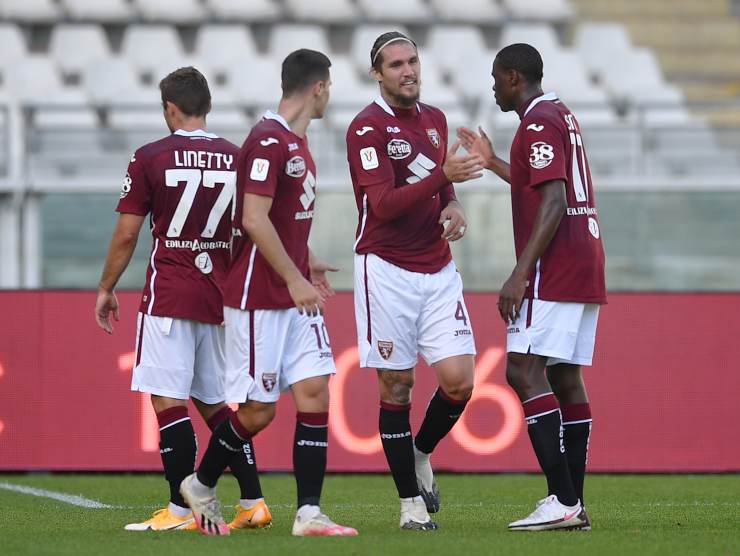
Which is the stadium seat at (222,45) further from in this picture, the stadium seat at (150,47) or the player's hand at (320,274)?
the player's hand at (320,274)

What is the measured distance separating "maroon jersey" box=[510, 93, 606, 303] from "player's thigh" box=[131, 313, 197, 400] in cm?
156

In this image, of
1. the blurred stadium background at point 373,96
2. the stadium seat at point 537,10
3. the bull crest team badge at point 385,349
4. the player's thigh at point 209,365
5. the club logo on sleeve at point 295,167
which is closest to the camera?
the club logo on sleeve at point 295,167

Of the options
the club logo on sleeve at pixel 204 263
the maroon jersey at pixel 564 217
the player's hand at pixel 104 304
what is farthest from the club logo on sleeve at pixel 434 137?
the player's hand at pixel 104 304

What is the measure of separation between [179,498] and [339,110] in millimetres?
7710

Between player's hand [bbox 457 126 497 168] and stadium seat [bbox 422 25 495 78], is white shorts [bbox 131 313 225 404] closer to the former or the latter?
player's hand [bbox 457 126 497 168]

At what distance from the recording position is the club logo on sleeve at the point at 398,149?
5.83 metres

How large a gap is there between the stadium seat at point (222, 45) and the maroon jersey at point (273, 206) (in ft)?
35.3

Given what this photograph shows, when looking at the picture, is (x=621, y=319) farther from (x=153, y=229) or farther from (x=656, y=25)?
(x=656, y=25)

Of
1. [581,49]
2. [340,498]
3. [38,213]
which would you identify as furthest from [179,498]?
[581,49]

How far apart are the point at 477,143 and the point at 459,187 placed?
6.04 metres

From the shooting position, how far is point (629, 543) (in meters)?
5.26

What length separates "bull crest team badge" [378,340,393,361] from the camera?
5.86m

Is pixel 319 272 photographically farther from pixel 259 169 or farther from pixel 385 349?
pixel 259 169

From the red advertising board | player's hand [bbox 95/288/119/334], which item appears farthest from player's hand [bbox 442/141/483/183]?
the red advertising board
